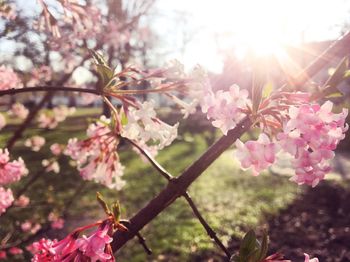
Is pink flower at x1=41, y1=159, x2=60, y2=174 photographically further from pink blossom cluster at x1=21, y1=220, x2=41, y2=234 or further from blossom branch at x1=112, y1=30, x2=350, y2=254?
blossom branch at x1=112, y1=30, x2=350, y2=254

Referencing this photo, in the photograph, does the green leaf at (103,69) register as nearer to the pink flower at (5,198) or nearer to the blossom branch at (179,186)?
the blossom branch at (179,186)

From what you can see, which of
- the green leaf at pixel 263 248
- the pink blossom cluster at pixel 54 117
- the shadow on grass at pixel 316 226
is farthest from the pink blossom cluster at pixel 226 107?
the pink blossom cluster at pixel 54 117

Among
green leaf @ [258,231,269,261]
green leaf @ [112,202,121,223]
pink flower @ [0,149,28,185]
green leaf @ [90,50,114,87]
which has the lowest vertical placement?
pink flower @ [0,149,28,185]

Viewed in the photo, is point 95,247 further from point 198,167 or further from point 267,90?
point 267,90

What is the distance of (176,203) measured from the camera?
8.38 metres

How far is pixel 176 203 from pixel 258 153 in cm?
737

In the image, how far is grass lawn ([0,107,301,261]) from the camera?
19.3ft

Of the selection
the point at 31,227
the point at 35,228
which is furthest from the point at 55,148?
the point at 31,227

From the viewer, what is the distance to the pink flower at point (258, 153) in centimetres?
113

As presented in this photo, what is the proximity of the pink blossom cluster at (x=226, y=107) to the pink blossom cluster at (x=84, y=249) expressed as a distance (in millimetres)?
390

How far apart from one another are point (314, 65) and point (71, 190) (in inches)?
353

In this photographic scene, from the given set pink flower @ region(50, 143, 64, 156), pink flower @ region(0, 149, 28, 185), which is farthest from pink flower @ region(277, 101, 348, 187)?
pink flower @ region(50, 143, 64, 156)

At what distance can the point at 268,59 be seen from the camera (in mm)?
1155

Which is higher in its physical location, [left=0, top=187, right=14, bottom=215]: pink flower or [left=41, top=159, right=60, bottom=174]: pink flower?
[left=0, top=187, right=14, bottom=215]: pink flower
